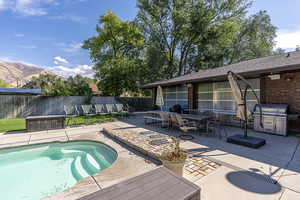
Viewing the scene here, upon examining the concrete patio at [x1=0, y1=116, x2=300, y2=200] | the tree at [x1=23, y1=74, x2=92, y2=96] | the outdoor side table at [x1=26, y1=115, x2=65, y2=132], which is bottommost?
the concrete patio at [x1=0, y1=116, x2=300, y2=200]

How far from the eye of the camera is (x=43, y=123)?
673 cm

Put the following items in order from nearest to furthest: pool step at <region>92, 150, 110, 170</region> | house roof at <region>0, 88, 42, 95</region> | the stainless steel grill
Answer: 1. pool step at <region>92, 150, 110, 170</region>
2. the stainless steel grill
3. house roof at <region>0, 88, 42, 95</region>

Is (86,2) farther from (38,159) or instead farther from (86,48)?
(38,159)

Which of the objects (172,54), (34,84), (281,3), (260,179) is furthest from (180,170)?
(34,84)

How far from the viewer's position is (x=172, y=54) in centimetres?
1891

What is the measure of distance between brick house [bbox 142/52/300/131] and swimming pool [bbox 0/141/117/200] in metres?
5.93

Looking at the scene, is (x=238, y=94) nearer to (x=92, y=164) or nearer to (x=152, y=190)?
(x=152, y=190)

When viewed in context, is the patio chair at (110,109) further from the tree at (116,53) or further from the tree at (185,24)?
the tree at (185,24)

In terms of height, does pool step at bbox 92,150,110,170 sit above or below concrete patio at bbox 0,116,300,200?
below

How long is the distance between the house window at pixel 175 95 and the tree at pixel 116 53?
524 cm

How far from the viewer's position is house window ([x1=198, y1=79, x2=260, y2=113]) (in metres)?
6.78

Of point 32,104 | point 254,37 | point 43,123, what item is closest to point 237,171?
point 43,123

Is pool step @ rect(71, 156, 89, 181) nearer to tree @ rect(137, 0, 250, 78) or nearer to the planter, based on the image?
the planter

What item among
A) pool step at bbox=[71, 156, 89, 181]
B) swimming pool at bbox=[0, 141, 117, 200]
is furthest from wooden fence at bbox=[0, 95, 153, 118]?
pool step at bbox=[71, 156, 89, 181]
